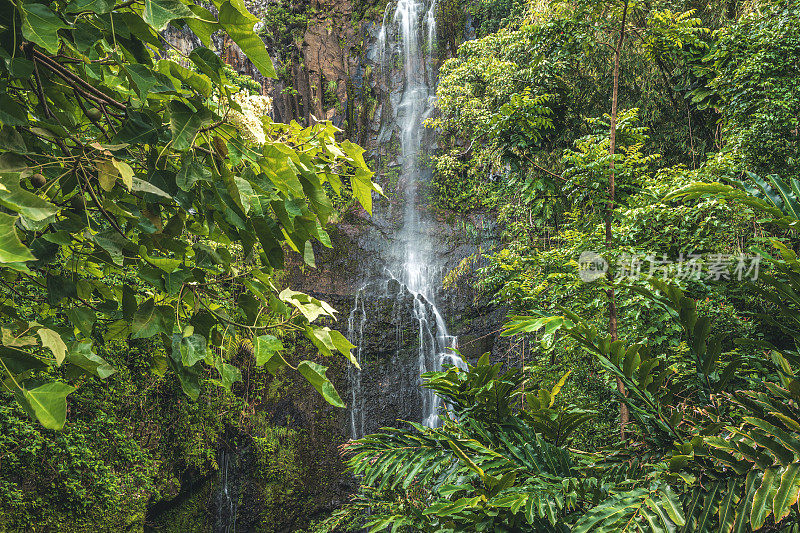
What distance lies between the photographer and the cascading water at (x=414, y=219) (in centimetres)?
900

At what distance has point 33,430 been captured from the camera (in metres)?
5.12

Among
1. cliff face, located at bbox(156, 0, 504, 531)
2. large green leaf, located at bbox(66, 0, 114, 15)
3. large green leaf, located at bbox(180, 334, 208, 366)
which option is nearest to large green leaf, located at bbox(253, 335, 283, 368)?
large green leaf, located at bbox(180, 334, 208, 366)

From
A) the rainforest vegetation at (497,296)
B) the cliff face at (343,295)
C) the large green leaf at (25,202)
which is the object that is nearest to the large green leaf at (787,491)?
the rainforest vegetation at (497,296)

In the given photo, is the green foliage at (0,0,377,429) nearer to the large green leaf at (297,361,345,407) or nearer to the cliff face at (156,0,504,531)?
the large green leaf at (297,361,345,407)

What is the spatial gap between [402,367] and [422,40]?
8.75m

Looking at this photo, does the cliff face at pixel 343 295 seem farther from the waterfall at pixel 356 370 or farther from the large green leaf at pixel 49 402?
the large green leaf at pixel 49 402

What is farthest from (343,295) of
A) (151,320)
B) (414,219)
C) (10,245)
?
(10,245)

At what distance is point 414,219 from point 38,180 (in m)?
10.1

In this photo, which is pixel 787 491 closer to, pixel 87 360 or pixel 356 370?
pixel 87 360

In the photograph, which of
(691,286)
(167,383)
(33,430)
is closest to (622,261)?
(691,286)

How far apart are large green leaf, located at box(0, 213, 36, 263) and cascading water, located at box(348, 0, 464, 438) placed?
778 centimetres

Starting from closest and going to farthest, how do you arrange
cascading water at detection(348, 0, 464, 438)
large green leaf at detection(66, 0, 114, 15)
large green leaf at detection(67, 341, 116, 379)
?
large green leaf at detection(66, 0, 114, 15), large green leaf at detection(67, 341, 116, 379), cascading water at detection(348, 0, 464, 438)

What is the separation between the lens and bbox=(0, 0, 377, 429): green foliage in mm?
872

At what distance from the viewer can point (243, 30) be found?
3.22ft
